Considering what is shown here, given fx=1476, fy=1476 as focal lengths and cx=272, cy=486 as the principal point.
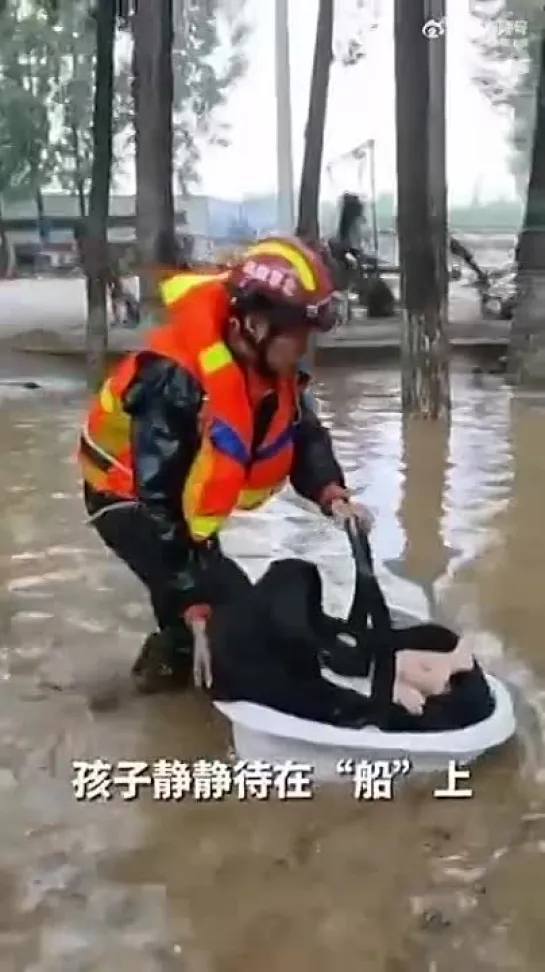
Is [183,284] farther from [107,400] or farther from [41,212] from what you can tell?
[41,212]

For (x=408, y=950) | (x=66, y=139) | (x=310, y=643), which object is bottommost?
(x=408, y=950)

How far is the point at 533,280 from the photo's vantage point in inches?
121

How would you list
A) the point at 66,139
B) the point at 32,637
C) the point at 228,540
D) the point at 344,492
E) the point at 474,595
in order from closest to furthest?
the point at 344,492 < the point at 32,637 < the point at 474,595 < the point at 228,540 < the point at 66,139

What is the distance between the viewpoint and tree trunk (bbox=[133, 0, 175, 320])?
271 centimetres

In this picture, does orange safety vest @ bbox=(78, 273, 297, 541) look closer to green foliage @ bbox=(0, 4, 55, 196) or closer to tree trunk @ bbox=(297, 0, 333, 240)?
tree trunk @ bbox=(297, 0, 333, 240)

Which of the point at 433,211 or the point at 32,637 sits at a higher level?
the point at 433,211

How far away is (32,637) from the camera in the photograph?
4.94ft

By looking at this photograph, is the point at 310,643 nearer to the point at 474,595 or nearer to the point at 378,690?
the point at 378,690

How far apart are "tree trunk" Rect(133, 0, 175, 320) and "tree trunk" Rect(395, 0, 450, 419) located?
432mm

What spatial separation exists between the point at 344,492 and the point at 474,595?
1.31 feet

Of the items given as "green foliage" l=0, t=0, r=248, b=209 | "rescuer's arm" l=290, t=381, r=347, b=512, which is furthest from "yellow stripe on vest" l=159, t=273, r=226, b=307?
"green foliage" l=0, t=0, r=248, b=209

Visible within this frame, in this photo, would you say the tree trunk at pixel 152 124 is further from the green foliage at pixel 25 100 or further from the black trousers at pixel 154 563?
the black trousers at pixel 154 563

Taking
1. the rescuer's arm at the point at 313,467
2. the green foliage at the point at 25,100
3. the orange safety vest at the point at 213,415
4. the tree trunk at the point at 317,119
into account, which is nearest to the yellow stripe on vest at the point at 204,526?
the orange safety vest at the point at 213,415

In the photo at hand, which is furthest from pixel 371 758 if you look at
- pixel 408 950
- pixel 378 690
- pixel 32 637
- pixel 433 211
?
pixel 433 211
